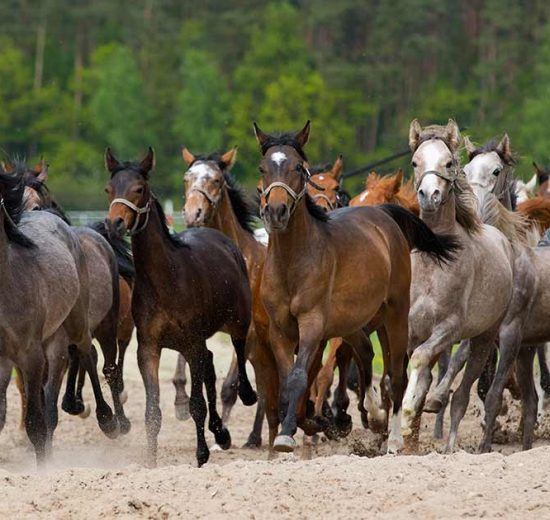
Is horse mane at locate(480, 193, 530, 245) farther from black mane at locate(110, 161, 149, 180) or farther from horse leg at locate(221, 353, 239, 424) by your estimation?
black mane at locate(110, 161, 149, 180)

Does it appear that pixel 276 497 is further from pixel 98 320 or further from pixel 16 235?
pixel 98 320

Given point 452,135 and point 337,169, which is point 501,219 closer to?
point 452,135

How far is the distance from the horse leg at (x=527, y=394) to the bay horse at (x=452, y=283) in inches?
22.7

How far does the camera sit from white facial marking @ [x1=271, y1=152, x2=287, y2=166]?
980 centimetres

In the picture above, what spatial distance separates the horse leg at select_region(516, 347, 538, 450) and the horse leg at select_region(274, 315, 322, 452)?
9.45 ft

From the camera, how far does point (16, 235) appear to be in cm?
1023

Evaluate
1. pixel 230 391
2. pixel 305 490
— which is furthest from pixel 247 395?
pixel 305 490

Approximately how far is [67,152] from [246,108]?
906 cm

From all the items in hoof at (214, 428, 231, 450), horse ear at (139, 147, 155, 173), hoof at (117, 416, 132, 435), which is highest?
horse ear at (139, 147, 155, 173)

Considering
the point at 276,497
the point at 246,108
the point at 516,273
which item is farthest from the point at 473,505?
the point at 246,108

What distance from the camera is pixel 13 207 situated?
1023 centimetres

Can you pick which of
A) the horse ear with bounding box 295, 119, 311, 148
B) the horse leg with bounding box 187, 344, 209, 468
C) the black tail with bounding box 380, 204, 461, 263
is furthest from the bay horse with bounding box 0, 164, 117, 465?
the black tail with bounding box 380, 204, 461, 263

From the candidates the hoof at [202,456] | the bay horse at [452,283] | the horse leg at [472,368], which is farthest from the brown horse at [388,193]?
the hoof at [202,456]

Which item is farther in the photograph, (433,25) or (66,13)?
(66,13)
